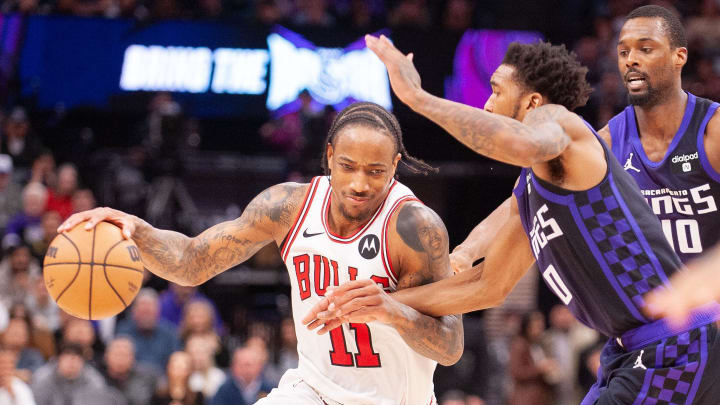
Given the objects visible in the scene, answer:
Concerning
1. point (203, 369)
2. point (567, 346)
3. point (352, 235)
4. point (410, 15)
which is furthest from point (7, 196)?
point (352, 235)

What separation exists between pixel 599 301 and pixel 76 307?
8.67 ft

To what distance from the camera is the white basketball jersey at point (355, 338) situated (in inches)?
191

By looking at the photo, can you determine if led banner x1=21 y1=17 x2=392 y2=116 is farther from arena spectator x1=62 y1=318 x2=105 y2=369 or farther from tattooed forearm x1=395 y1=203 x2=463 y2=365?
tattooed forearm x1=395 y1=203 x2=463 y2=365

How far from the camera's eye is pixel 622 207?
161 inches

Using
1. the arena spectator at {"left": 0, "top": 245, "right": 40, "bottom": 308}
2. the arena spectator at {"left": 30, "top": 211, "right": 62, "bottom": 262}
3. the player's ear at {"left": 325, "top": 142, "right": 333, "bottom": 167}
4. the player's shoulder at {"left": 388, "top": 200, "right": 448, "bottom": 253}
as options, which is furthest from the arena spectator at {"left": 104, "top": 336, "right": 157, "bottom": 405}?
the player's shoulder at {"left": 388, "top": 200, "right": 448, "bottom": 253}

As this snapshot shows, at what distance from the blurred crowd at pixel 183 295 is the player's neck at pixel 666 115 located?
226 inches

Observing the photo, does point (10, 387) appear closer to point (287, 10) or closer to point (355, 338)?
point (355, 338)

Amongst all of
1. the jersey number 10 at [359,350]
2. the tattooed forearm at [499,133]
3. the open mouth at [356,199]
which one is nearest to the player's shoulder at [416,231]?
the open mouth at [356,199]

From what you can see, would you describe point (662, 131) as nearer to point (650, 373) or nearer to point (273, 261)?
point (650, 373)

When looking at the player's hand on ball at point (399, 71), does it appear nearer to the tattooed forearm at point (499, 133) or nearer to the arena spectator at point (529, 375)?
the tattooed forearm at point (499, 133)

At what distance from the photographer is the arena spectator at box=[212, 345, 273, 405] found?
9609 millimetres

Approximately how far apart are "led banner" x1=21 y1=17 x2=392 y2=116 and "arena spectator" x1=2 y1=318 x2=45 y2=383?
484 centimetres

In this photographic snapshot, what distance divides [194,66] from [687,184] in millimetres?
10218

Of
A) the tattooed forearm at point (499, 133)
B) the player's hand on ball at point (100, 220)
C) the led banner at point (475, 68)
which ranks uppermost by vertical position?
the led banner at point (475, 68)
